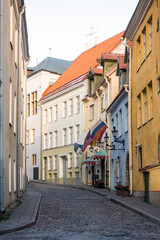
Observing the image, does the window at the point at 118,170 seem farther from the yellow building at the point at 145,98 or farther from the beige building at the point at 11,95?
the beige building at the point at 11,95

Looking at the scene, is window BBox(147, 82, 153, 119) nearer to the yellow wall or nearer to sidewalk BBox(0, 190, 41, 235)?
the yellow wall

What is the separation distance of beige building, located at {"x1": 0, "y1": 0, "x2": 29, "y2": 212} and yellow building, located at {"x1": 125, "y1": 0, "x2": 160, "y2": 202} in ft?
17.1

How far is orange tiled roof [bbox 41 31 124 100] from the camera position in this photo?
150 feet

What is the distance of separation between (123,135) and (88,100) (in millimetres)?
14231

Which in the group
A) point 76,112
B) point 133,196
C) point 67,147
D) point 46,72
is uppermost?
point 46,72

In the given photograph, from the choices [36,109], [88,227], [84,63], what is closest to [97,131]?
[88,227]

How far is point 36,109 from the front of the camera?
178ft

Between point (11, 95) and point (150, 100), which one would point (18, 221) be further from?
point (150, 100)

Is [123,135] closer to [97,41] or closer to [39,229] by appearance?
[39,229]

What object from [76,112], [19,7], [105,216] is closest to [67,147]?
[76,112]

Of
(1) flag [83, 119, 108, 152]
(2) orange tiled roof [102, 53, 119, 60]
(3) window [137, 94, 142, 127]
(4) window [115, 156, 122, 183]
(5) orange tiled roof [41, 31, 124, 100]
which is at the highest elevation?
(5) orange tiled roof [41, 31, 124, 100]

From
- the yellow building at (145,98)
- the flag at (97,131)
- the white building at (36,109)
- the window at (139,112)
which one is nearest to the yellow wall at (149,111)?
the yellow building at (145,98)

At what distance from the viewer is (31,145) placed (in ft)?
181

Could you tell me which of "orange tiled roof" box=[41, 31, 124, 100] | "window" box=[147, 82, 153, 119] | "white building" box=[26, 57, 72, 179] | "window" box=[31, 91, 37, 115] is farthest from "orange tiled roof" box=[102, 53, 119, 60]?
"window" box=[31, 91, 37, 115]
